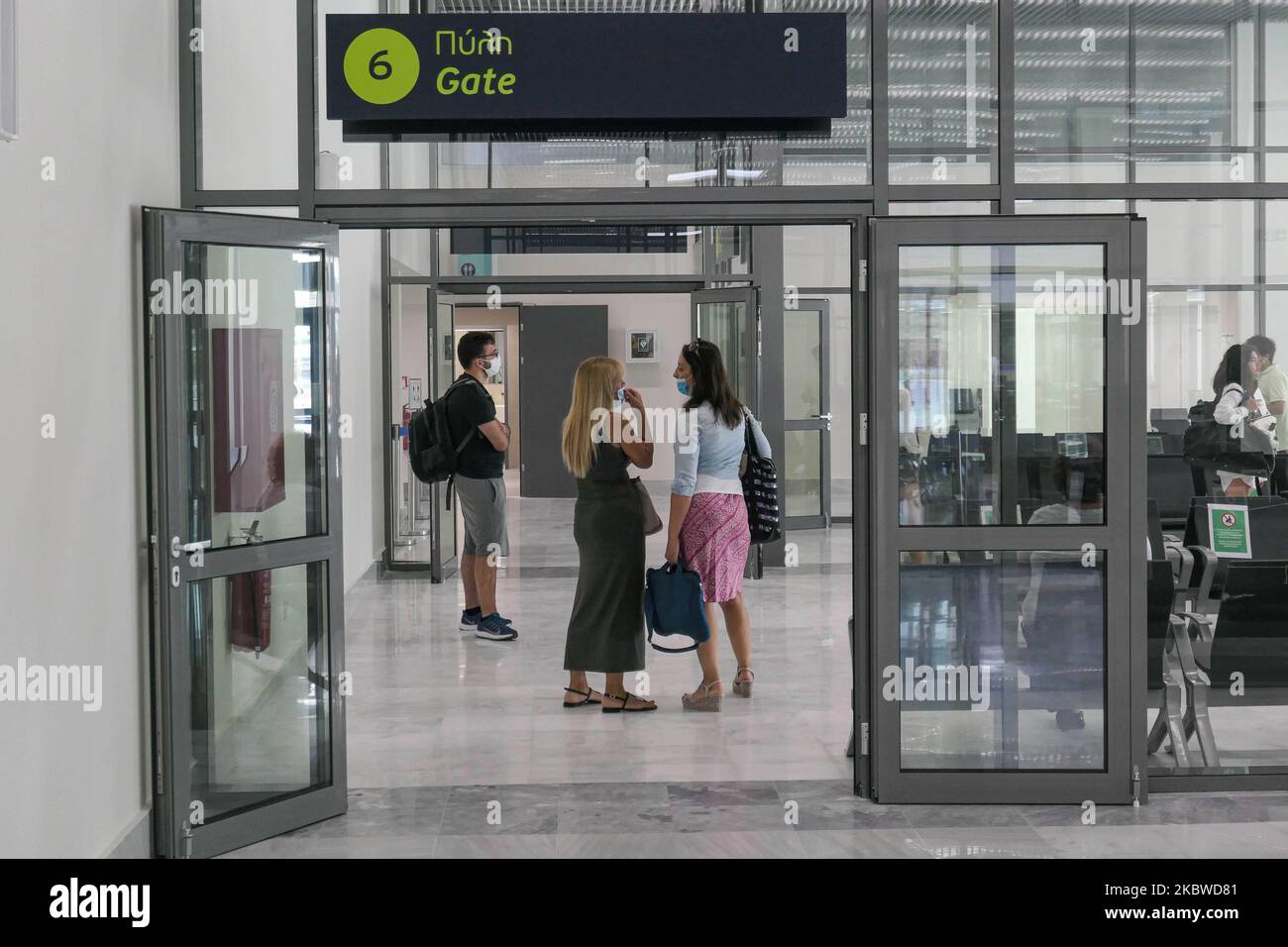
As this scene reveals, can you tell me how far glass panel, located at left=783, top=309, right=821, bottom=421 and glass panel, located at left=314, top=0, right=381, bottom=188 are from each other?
799 centimetres

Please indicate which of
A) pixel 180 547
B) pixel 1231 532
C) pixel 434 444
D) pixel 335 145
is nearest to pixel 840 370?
pixel 434 444

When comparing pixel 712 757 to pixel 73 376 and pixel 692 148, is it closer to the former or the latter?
pixel 692 148

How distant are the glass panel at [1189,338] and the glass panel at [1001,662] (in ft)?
2.48

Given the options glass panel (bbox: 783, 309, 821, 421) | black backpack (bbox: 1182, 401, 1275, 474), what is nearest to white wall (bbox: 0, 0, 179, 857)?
black backpack (bbox: 1182, 401, 1275, 474)

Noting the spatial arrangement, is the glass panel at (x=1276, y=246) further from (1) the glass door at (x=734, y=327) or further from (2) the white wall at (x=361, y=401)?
(2) the white wall at (x=361, y=401)

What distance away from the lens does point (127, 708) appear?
12.5 feet

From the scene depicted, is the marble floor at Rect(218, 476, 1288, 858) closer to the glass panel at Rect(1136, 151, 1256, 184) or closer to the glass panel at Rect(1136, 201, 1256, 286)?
the glass panel at Rect(1136, 151, 1256, 184)

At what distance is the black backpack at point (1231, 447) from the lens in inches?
195

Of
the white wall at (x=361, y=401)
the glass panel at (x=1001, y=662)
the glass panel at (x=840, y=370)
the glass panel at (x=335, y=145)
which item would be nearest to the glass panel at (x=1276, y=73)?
the glass panel at (x=1001, y=662)

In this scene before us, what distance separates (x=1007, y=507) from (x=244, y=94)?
287 centimetres

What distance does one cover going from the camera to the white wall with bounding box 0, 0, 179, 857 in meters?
3.06

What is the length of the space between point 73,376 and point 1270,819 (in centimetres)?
396

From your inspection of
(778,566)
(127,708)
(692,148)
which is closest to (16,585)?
(127,708)

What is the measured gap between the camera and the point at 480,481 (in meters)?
7.31
